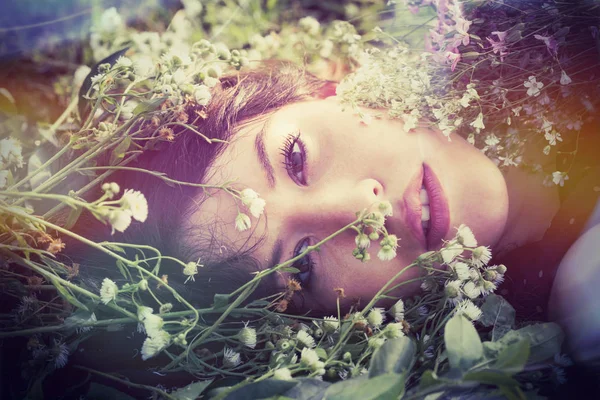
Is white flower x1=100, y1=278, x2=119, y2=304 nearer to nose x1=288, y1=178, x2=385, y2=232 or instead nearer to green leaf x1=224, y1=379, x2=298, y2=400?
green leaf x1=224, y1=379, x2=298, y2=400

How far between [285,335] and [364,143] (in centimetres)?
40

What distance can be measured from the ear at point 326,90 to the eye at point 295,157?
0.19 m

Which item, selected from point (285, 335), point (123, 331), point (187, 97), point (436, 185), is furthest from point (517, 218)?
point (123, 331)

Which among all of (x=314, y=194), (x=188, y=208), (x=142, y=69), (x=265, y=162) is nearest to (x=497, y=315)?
(x=314, y=194)

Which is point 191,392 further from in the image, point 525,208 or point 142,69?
point 525,208

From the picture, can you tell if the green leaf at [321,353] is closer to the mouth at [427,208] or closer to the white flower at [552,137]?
the mouth at [427,208]

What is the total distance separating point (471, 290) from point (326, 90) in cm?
58

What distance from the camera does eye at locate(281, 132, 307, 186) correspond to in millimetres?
914

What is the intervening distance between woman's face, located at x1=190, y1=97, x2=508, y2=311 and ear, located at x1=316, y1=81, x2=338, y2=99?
123mm

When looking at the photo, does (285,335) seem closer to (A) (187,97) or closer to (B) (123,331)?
(B) (123,331)

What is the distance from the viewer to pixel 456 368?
52cm

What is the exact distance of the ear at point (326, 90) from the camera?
1.08 m

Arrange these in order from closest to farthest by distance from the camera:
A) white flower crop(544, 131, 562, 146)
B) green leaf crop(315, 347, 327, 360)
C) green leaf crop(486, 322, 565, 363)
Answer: green leaf crop(486, 322, 565, 363) → green leaf crop(315, 347, 327, 360) → white flower crop(544, 131, 562, 146)

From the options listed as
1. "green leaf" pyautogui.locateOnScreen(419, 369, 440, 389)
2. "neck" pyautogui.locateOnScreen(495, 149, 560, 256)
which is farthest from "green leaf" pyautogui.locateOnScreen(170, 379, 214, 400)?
"neck" pyautogui.locateOnScreen(495, 149, 560, 256)
